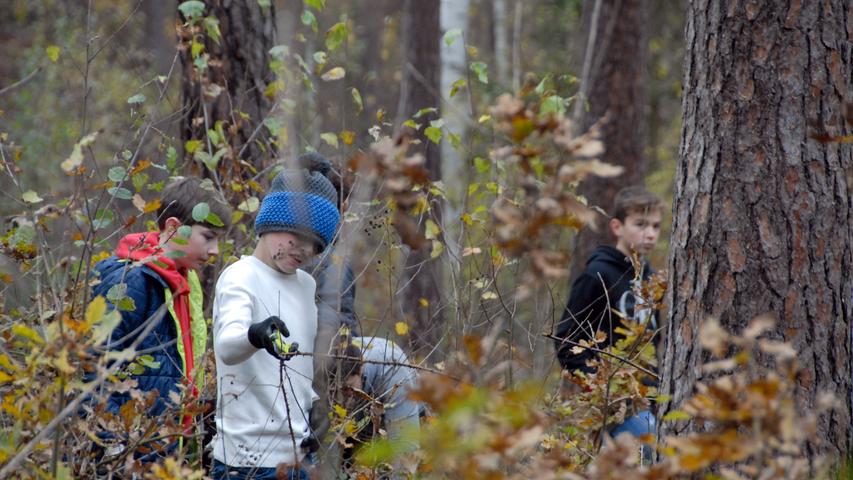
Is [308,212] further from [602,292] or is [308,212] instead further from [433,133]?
[602,292]

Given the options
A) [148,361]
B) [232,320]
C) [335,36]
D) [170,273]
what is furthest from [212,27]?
[148,361]

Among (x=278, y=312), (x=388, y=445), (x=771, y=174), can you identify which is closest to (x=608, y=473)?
(x=388, y=445)

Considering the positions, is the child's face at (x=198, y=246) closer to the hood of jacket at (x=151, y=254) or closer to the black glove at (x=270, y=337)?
the hood of jacket at (x=151, y=254)

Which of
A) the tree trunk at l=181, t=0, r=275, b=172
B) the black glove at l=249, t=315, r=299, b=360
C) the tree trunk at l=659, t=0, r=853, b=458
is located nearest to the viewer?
the tree trunk at l=659, t=0, r=853, b=458

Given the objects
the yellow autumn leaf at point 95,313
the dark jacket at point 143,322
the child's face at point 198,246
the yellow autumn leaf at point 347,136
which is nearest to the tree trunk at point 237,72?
the yellow autumn leaf at point 347,136

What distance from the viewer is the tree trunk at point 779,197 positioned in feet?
→ 9.70

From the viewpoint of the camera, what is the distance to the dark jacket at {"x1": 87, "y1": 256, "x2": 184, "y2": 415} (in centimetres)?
373

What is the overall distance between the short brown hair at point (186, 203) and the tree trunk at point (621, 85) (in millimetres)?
5832

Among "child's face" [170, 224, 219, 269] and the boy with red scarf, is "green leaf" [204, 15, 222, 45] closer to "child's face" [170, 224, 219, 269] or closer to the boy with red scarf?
the boy with red scarf

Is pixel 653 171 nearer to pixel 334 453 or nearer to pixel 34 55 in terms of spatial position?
pixel 34 55

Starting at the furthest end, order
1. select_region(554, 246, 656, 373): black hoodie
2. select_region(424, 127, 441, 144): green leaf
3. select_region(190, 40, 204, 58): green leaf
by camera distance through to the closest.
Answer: select_region(190, 40, 204, 58): green leaf < select_region(554, 246, 656, 373): black hoodie < select_region(424, 127, 441, 144): green leaf

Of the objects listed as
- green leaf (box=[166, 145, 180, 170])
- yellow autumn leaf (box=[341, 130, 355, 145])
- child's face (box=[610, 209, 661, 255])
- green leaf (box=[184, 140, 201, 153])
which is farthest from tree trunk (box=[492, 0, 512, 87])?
yellow autumn leaf (box=[341, 130, 355, 145])

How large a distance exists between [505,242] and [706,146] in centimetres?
122

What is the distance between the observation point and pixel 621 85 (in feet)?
31.8
